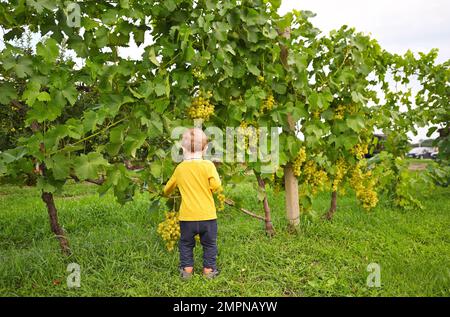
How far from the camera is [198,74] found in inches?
134

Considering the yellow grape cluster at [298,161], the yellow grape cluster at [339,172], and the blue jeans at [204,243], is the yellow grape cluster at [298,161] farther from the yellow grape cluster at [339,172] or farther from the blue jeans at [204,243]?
the blue jeans at [204,243]

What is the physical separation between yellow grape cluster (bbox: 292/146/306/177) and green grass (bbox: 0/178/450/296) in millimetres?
624

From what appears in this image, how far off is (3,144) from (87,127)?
7.39 metres

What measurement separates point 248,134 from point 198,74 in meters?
0.68

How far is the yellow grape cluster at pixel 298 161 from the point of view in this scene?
411 centimetres

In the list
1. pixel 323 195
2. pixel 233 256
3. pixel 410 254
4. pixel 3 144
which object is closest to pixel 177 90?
pixel 233 256

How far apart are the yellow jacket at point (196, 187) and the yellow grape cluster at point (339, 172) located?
173 cm

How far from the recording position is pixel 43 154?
289 centimetres

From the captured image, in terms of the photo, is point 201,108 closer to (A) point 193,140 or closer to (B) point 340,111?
(A) point 193,140

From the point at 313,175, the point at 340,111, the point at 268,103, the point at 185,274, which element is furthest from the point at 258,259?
the point at 340,111

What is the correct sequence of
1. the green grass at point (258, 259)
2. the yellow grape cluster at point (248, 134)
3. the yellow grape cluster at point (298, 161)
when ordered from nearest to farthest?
the green grass at point (258, 259) < the yellow grape cluster at point (248, 134) < the yellow grape cluster at point (298, 161)

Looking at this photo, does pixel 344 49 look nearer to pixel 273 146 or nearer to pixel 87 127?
pixel 273 146

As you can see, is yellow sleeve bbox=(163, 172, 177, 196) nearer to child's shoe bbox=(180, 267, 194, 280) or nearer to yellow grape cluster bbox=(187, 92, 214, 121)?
yellow grape cluster bbox=(187, 92, 214, 121)

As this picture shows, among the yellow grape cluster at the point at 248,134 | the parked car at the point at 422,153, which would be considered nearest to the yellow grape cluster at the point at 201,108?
the yellow grape cluster at the point at 248,134
